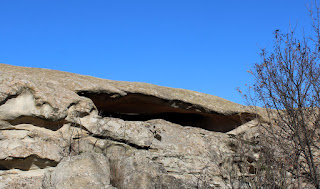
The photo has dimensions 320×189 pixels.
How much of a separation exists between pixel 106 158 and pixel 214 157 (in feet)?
8.21

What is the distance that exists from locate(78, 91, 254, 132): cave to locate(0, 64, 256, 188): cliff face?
27mm

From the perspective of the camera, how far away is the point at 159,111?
31.3ft

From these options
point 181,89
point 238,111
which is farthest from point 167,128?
point 238,111

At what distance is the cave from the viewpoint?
8375mm

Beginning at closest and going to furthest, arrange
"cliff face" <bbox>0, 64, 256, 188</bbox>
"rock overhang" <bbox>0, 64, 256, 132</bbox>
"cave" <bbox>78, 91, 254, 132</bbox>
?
"cliff face" <bbox>0, 64, 256, 188</bbox>, "rock overhang" <bbox>0, 64, 256, 132</bbox>, "cave" <bbox>78, 91, 254, 132</bbox>

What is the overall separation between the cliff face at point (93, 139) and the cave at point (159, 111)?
27mm

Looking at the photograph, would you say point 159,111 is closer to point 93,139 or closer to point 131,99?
point 131,99

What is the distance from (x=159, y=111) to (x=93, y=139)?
9.56 ft

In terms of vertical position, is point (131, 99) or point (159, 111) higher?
point (131, 99)

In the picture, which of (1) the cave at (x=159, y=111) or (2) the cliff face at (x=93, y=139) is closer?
(2) the cliff face at (x=93, y=139)

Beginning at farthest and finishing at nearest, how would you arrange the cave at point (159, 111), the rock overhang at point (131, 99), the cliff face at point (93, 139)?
1. the cave at point (159, 111)
2. the rock overhang at point (131, 99)
3. the cliff face at point (93, 139)

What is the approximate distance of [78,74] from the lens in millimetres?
8828

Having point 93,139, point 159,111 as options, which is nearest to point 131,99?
point 159,111

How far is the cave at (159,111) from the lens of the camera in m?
8.38
